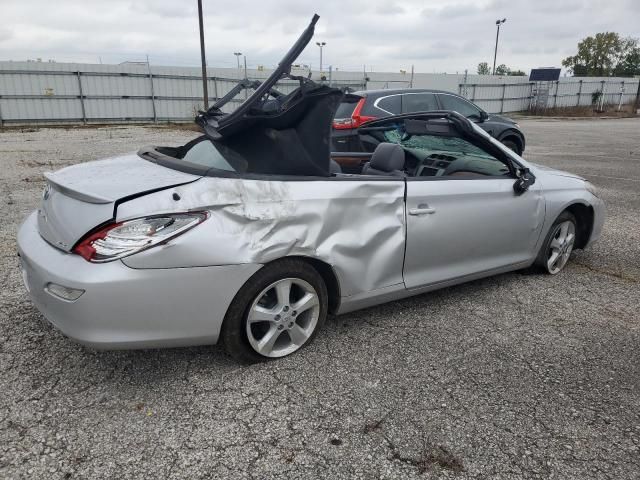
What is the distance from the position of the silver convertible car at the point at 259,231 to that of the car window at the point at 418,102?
17.1ft

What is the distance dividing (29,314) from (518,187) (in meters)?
3.59

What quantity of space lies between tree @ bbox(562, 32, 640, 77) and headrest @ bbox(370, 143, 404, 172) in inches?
3061

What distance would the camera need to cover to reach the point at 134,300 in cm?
234

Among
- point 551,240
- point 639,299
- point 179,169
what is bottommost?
point 639,299

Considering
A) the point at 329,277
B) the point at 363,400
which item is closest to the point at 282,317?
the point at 329,277

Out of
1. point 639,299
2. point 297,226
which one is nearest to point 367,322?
point 297,226

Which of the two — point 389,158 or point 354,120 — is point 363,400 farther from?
point 354,120

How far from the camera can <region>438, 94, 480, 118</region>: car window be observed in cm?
966

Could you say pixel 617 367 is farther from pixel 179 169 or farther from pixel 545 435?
pixel 179 169

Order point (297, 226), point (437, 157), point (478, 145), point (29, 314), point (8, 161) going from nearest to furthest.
A: point (297, 226) → point (29, 314) → point (478, 145) → point (437, 157) → point (8, 161)

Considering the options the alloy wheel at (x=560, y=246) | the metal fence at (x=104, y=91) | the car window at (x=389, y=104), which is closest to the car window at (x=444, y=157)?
the alloy wheel at (x=560, y=246)

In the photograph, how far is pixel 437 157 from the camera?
13.9ft

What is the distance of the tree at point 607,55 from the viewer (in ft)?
224

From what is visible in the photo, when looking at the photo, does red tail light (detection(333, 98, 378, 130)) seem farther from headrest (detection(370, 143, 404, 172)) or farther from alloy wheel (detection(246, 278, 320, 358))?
alloy wheel (detection(246, 278, 320, 358))
